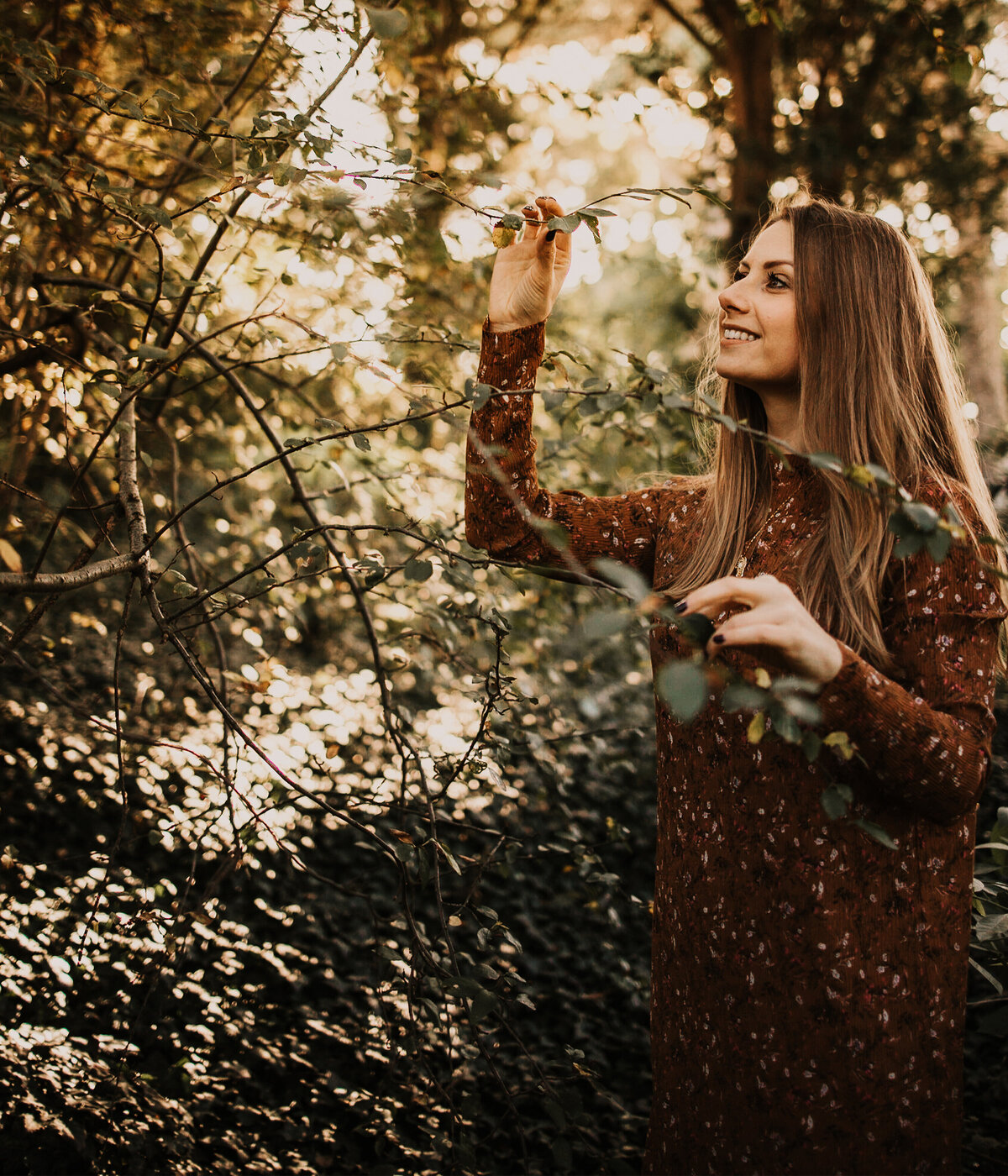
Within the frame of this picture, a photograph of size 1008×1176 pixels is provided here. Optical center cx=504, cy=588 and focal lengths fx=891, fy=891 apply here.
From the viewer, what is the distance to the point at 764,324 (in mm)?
1523

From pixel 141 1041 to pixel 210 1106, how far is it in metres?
0.26

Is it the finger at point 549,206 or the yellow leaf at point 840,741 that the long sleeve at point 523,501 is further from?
the yellow leaf at point 840,741

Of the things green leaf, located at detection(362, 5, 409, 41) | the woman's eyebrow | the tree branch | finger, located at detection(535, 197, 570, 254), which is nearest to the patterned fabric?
the woman's eyebrow

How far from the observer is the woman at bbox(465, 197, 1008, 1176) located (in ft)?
4.07

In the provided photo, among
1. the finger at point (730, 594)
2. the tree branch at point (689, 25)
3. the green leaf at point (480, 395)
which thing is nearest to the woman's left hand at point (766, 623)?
the finger at point (730, 594)

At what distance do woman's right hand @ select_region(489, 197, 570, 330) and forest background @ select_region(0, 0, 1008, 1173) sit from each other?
0.43 ft

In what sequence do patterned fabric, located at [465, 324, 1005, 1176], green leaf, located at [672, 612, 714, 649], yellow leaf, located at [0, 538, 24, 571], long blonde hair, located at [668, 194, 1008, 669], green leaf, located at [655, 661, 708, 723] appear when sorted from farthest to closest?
yellow leaf, located at [0, 538, 24, 571] < long blonde hair, located at [668, 194, 1008, 669] < patterned fabric, located at [465, 324, 1005, 1176] < green leaf, located at [672, 612, 714, 649] < green leaf, located at [655, 661, 708, 723]

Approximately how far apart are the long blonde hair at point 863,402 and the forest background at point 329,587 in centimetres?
9

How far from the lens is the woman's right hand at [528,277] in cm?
152

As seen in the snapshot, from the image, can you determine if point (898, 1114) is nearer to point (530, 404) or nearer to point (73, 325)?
point (530, 404)

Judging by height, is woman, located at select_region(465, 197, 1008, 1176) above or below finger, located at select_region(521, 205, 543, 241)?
below

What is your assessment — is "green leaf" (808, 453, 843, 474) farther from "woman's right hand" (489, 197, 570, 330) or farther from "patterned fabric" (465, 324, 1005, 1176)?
"woman's right hand" (489, 197, 570, 330)

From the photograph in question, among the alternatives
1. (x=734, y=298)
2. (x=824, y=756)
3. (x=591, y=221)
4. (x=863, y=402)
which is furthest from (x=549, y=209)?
(x=824, y=756)

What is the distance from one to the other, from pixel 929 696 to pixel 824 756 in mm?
177
